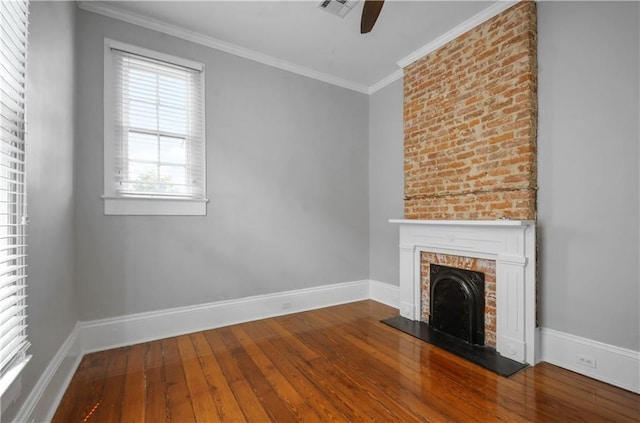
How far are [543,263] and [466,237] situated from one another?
0.62m

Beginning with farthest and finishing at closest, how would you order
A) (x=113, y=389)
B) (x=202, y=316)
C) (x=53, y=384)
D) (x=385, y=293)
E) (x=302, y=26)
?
(x=385, y=293) → (x=202, y=316) → (x=302, y=26) → (x=113, y=389) → (x=53, y=384)

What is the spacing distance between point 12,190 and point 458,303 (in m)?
3.32

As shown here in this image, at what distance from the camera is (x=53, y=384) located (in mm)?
1831

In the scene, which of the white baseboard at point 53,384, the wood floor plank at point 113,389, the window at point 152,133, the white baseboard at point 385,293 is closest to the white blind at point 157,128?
the window at point 152,133

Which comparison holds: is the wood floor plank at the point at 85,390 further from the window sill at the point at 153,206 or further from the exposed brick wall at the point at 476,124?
the exposed brick wall at the point at 476,124

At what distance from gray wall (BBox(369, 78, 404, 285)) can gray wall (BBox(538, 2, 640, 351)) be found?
1608mm

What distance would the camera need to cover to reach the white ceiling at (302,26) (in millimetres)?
2688

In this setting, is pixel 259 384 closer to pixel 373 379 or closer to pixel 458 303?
pixel 373 379

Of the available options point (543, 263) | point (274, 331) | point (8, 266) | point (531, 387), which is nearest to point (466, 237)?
point (543, 263)

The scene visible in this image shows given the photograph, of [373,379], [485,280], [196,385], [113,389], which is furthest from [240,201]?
[485,280]

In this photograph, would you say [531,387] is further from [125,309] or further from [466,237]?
[125,309]

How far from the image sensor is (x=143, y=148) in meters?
2.86

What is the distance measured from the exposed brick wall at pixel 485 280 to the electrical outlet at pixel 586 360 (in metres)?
0.57

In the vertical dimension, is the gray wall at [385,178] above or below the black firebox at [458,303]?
above
